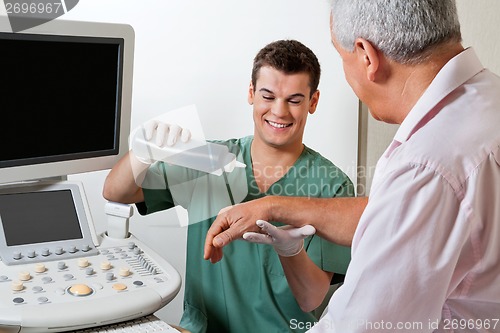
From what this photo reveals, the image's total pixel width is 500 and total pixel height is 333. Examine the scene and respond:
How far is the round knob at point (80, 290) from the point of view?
1.24 m

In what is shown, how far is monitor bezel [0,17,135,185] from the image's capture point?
129 cm

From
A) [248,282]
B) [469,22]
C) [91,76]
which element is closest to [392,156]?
[91,76]

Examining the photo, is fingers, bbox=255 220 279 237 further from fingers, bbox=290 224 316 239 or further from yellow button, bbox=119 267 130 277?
yellow button, bbox=119 267 130 277

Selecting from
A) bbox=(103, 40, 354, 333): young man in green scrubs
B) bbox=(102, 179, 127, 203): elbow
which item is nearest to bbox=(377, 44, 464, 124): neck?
bbox=(103, 40, 354, 333): young man in green scrubs

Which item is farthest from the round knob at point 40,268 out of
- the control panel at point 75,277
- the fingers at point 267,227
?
the fingers at point 267,227

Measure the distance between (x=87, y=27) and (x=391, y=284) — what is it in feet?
2.77

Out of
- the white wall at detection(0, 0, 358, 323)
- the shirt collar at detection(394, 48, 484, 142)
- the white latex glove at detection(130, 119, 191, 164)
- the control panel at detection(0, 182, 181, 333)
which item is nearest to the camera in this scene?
the shirt collar at detection(394, 48, 484, 142)

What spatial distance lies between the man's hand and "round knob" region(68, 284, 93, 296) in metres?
0.23

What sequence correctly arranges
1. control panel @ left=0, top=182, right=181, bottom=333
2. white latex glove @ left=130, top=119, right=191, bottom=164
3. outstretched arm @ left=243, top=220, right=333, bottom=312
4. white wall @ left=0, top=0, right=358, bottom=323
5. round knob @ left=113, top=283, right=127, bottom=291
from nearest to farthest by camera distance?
control panel @ left=0, top=182, right=181, bottom=333
round knob @ left=113, top=283, right=127, bottom=291
outstretched arm @ left=243, top=220, right=333, bottom=312
white latex glove @ left=130, top=119, right=191, bottom=164
white wall @ left=0, top=0, right=358, bottom=323

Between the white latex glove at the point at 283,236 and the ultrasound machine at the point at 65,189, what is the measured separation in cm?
19

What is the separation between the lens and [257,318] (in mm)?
1638

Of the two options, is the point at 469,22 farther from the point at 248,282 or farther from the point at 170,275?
the point at 170,275

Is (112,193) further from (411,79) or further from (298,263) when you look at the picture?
(411,79)

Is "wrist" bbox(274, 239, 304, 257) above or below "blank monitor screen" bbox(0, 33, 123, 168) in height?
below
